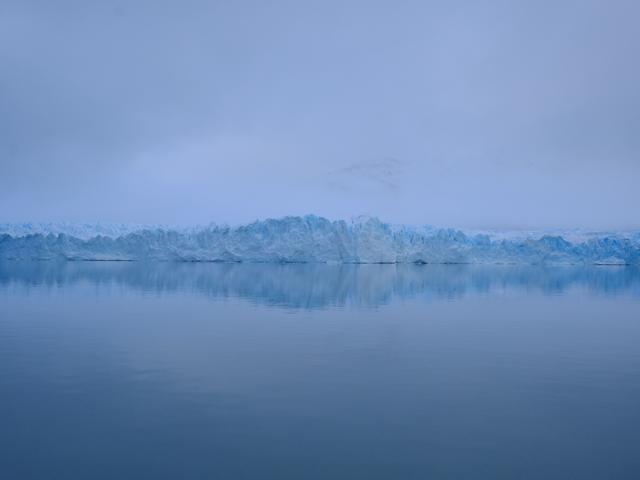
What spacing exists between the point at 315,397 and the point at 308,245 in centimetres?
3281

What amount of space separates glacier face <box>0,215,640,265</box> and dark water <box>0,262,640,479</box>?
86.3 feet

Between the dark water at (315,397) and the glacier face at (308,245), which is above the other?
the glacier face at (308,245)

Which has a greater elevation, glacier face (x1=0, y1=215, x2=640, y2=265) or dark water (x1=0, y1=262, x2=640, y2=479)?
glacier face (x1=0, y1=215, x2=640, y2=265)

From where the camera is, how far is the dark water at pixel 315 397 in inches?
153

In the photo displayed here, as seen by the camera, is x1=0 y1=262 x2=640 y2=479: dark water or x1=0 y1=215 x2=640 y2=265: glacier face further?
x1=0 y1=215 x2=640 y2=265: glacier face

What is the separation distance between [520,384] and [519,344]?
2.70 meters

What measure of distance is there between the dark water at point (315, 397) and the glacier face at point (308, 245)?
26.3 m

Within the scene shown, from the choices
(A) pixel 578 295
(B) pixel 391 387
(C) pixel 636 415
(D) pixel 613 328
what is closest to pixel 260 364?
(B) pixel 391 387

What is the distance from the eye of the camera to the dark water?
389 cm

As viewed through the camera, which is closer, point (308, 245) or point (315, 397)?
point (315, 397)

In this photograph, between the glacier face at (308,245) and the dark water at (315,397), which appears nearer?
the dark water at (315,397)

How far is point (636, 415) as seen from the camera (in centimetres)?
498

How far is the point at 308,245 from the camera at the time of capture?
1505 inches

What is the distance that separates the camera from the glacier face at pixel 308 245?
124 ft
